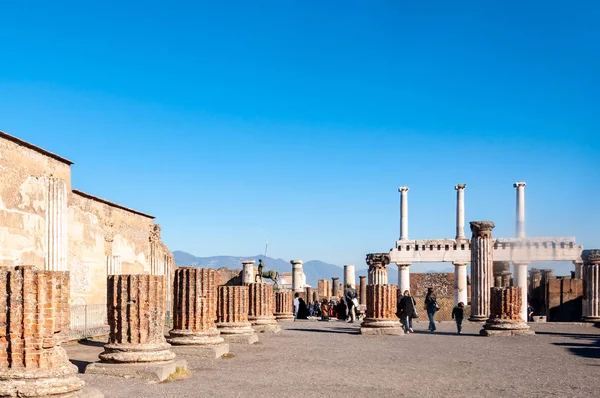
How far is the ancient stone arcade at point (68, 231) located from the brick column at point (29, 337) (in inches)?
246

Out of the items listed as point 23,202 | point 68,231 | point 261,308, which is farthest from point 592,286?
point 23,202

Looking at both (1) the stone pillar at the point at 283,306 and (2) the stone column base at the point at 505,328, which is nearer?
(2) the stone column base at the point at 505,328

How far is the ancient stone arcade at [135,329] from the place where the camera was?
10023mm

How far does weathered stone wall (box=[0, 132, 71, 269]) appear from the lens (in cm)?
1327

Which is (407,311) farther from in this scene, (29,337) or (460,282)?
(460,282)

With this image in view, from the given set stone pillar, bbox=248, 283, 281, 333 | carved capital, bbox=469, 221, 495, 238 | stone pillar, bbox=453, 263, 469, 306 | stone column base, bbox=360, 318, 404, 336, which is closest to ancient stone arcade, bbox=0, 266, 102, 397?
stone pillar, bbox=248, 283, 281, 333

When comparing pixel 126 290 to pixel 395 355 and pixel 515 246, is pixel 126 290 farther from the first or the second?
pixel 515 246

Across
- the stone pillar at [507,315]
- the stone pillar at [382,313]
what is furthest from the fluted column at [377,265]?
A: the stone pillar at [507,315]

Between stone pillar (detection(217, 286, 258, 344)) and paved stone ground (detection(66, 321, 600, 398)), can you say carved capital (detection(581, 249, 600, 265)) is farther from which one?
stone pillar (detection(217, 286, 258, 344))

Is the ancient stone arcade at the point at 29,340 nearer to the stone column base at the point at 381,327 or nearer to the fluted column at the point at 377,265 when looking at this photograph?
the stone column base at the point at 381,327

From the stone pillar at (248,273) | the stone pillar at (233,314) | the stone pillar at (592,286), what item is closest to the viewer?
the stone pillar at (233,314)

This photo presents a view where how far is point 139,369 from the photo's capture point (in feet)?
32.1

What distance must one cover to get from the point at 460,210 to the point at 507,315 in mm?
22408

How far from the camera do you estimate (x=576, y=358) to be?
13.0 metres
